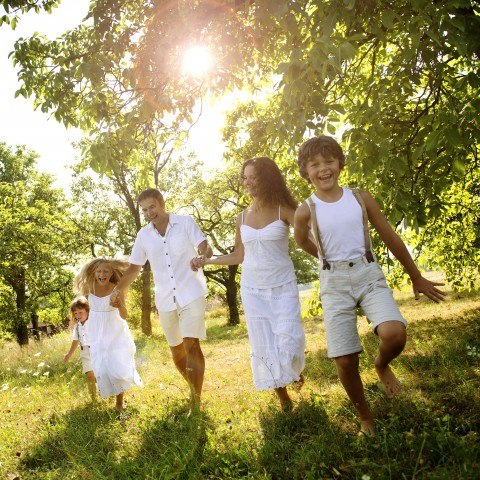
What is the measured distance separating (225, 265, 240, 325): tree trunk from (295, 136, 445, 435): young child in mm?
26554

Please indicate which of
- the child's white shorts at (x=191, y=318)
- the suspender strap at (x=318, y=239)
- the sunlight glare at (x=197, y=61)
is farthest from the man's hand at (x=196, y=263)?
the sunlight glare at (x=197, y=61)

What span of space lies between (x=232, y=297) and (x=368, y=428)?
27.7 meters

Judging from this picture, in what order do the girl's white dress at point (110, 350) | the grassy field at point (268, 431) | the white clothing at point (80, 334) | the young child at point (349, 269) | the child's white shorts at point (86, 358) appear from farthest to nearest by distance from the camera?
the white clothing at point (80, 334) → the child's white shorts at point (86, 358) → the girl's white dress at point (110, 350) → the young child at point (349, 269) → the grassy field at point (268, 431)

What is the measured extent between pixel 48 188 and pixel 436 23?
2963 centimetres

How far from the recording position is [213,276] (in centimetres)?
3194

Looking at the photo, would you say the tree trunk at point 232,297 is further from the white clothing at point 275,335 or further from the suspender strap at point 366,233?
the suspender strap at point 366,233

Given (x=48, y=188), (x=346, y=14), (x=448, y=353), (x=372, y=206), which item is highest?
(x=48, y=188)

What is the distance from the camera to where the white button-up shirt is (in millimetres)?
5574

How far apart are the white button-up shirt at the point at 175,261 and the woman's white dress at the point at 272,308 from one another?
1004 millimetres

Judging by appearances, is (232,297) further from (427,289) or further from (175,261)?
(427,289)

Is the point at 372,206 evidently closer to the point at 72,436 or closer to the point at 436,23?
the point at 436,23

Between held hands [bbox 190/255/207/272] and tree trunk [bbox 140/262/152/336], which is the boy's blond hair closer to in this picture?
held hands [bbox 190/255/207/272]

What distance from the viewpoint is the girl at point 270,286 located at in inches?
177

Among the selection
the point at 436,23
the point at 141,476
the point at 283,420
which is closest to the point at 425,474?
the point at 283,420
